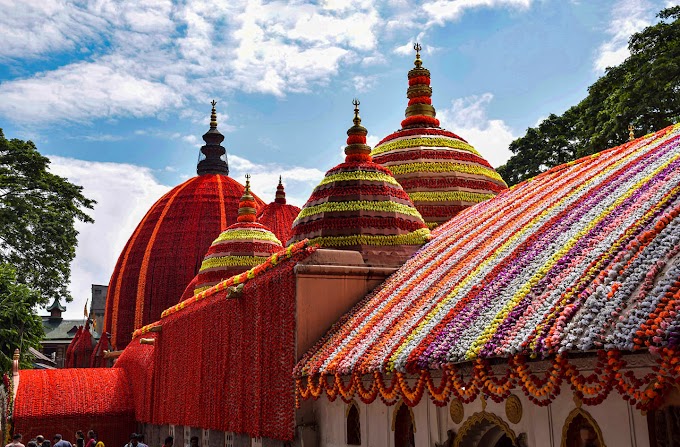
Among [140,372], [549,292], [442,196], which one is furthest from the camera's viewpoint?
[140,372]

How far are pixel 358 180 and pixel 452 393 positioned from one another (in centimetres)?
544

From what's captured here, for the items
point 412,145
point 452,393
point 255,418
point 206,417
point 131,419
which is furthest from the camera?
point 131,419

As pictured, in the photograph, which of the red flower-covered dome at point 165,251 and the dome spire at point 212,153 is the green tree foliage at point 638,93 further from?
the dome spire at point 212,153

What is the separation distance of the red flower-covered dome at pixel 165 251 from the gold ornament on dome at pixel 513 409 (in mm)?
26890

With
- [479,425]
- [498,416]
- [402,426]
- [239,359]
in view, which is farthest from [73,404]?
[498,416]

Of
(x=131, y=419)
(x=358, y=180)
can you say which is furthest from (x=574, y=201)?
(x=131, y=419)

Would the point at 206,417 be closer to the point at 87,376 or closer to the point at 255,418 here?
the point at 255,418

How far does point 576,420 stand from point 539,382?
0.62 m

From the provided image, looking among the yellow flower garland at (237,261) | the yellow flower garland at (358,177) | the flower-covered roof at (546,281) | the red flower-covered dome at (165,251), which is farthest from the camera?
the red flower-covered dome at (165,251)

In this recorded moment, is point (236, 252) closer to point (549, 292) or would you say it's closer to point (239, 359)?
point (239, 359)

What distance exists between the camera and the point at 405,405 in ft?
28.2

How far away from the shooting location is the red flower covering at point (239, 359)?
35.0 feet

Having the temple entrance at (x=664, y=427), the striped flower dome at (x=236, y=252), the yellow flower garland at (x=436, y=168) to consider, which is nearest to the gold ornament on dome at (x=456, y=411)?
the temple entrance at (x=664, y=427)

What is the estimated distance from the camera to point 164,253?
111 ft
